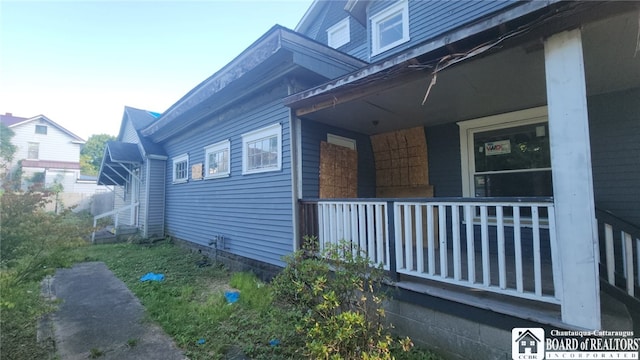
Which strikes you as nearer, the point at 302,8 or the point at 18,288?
the point at 18,288

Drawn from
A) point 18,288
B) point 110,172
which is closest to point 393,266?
point 18,288

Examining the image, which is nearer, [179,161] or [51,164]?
[179,161]

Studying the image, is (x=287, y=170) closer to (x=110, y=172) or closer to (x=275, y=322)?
(x=275, y=322)

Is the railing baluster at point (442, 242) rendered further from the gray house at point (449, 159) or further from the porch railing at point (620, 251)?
the porch railing at point (620, 251)

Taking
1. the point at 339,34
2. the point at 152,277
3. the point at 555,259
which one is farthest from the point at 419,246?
the point at 339,34

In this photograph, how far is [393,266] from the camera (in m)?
3.22

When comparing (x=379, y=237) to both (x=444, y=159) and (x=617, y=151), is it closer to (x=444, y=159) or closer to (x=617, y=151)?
(x=444, y=159)

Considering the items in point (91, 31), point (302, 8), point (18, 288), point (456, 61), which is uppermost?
point (302, 8)

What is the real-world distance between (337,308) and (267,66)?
389cm

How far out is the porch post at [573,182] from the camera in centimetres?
200

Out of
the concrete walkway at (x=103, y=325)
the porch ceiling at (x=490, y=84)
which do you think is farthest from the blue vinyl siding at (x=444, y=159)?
the concrete walkway at (x=103, y=325)

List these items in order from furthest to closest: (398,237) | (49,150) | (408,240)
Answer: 1. (49,150)
2. (398,237)
3. (408,240)

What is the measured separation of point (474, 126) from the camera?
4809 mm

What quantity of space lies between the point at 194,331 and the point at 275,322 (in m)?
0.96
